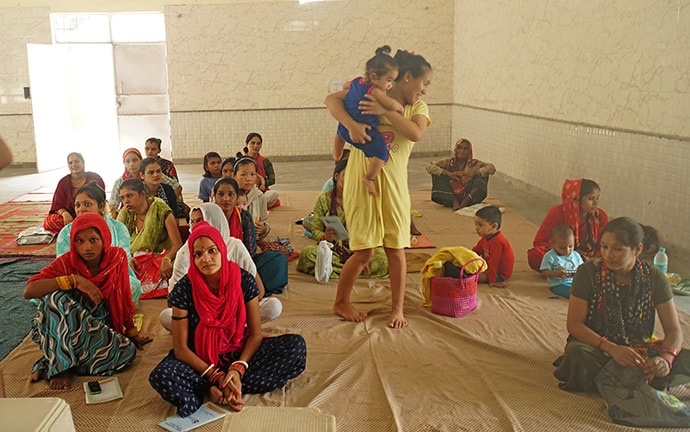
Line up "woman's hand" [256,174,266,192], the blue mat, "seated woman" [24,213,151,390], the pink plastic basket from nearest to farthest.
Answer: "seated woman" [24,213,151,390], the blue mat, the pink plastic basket, "woman's hand" [256,174,266,192]

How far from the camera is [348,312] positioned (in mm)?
3617

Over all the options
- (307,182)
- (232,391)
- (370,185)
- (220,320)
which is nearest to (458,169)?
(307,182)

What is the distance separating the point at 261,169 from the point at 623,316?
454 cm

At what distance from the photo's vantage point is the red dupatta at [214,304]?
2705 mm

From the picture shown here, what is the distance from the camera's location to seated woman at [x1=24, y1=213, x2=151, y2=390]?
9.61 ft

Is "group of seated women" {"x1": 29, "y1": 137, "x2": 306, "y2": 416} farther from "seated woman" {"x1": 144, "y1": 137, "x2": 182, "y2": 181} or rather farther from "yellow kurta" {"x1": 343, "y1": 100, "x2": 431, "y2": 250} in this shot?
"seated woman" {"x1": 144, "y1": 137, "x2": 182, "y2": 181}

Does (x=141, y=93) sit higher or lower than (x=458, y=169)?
higher

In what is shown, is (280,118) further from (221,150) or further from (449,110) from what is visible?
(449,110)

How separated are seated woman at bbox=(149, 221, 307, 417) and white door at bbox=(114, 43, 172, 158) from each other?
27.6 ft

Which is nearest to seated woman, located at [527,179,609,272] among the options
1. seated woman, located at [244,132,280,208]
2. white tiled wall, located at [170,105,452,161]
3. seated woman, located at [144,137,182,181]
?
seated woman, located at [244,132,280,208]

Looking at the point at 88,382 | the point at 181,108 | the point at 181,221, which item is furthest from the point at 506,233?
the point at 181,108

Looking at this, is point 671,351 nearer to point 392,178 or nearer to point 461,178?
point 392,178

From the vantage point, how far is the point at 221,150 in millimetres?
10477

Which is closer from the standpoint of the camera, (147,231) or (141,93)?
(147,231)
